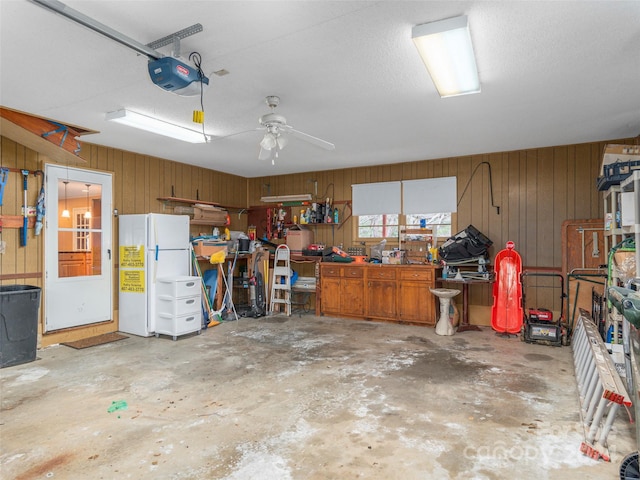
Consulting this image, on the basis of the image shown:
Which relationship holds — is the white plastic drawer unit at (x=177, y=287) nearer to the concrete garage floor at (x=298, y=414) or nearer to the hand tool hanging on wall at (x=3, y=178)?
the concrete garage floor at (x=298, y=414)

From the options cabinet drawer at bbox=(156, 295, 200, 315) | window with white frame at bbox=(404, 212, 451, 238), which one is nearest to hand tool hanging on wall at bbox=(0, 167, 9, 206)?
cabinet drawer at bbox=(156, 295, 200, 315)

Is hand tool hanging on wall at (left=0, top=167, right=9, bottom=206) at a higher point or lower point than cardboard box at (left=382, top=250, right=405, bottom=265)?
higher

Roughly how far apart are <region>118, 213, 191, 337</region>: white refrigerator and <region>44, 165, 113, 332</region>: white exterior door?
0.22m

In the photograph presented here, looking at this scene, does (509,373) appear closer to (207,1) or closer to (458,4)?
(458,4)

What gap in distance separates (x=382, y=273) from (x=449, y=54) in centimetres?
392

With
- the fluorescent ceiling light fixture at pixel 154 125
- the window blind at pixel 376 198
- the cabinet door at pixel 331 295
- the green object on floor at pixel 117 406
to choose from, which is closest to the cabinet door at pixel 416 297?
the cabinet door at pixel 331 295

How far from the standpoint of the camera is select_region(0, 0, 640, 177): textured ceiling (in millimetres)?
2271

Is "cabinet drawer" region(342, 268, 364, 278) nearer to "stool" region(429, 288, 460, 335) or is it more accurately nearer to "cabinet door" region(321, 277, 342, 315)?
"cabinet door" region(321, 277, 342, 315)

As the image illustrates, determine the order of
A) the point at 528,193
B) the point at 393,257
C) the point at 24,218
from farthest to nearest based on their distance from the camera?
the point at 393,257, the point at 528,193, the point at 24,218

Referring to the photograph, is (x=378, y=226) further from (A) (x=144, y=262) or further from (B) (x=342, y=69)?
(B) (x=342, y=69)

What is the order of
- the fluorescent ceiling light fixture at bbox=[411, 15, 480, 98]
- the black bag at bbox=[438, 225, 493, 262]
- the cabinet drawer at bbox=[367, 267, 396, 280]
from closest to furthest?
1. the fluorescent ceiling light fixture at bbox=[411, 15, 480, 98]
2. the black bag at bbox=[438, 225, 493, 262]
3. the cabinet drawer at bbox=[367, 267, 396, 280]

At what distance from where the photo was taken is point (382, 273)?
6121 millimetres

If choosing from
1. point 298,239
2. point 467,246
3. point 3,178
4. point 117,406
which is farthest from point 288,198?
point 117,406

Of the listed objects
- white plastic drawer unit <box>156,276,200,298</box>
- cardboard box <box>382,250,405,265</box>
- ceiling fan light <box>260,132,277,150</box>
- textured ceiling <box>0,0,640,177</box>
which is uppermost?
textured ceiling <box>0,0,640,177</box>
